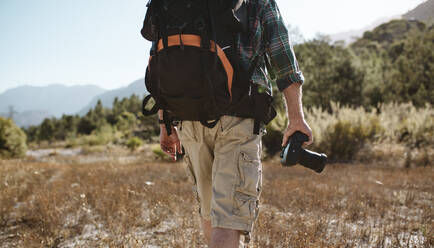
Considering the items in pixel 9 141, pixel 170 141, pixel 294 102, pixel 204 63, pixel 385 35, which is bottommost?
pixel 9 141

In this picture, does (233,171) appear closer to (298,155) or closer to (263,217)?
(298,155)

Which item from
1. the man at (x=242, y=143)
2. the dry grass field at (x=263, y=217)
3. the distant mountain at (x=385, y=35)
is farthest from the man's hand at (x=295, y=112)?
the distant mountain at (x=385, y=35)

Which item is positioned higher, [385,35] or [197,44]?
[385,35]

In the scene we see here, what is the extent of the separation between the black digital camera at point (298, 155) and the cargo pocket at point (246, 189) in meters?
0.17

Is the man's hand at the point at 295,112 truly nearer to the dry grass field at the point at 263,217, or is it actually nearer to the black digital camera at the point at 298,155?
the black digital camera at the point at 298,155

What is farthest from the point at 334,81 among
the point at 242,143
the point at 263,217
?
the point at 242,143

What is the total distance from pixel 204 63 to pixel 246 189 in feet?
2.04

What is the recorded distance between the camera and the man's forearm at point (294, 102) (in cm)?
140

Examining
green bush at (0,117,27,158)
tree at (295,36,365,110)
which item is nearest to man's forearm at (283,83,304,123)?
tree at (295,36,365,110)

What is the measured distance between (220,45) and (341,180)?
188 inches

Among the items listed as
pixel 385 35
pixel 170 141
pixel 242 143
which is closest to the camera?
pixel 242 143

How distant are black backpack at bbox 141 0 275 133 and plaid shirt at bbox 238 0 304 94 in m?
0.07

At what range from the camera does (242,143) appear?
1.38 m

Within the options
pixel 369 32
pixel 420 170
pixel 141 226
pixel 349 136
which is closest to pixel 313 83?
pixel 349 136
